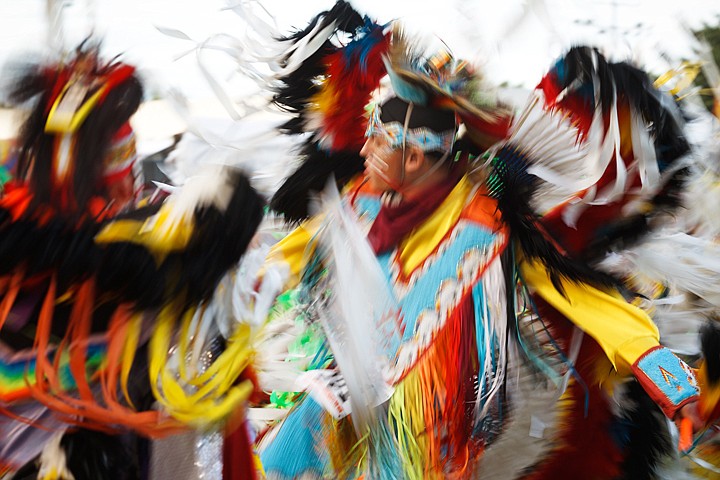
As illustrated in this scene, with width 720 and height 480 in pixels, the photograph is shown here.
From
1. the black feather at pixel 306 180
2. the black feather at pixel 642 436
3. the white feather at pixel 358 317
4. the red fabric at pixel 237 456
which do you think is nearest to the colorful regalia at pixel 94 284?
the red fabric at pixel 237 456

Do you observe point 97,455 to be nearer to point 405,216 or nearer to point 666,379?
point 405,216

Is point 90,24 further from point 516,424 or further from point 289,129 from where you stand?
point 516,424

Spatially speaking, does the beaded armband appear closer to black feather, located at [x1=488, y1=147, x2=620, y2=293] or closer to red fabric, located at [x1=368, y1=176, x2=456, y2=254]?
black feather, located at [x1=488, y1=147, x2=620, y2=293]

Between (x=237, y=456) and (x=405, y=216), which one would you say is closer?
(x=237, y=456)

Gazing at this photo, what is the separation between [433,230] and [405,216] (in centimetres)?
9

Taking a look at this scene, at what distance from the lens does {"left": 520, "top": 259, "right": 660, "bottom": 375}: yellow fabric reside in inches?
76.7

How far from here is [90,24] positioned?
1.58 metres

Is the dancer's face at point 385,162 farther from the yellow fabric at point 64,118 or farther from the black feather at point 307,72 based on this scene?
the yellow fabric at point 64,118

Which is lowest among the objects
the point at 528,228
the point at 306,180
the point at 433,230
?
the point at 306,180

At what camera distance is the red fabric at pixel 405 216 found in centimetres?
222

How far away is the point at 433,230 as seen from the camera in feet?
7.20

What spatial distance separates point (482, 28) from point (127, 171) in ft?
3.24

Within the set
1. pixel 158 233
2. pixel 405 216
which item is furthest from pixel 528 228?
pixel 158 233

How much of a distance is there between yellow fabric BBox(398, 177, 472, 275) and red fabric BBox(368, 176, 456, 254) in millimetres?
15
